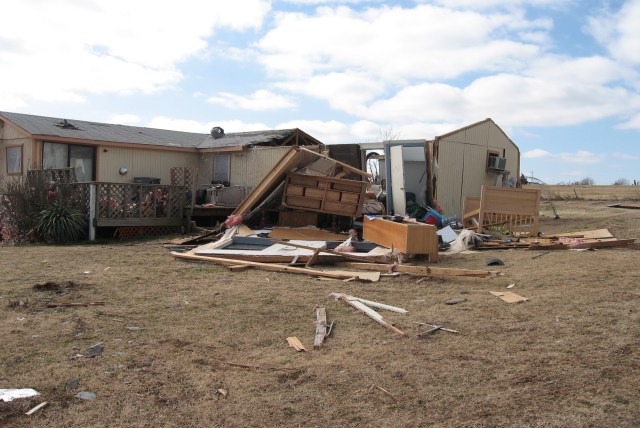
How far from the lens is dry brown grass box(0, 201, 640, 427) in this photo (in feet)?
11.2

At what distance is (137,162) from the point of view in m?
18.4

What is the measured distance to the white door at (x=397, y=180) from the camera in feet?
48.5

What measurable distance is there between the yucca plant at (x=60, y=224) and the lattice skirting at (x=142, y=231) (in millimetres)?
908

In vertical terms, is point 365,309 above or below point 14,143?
below

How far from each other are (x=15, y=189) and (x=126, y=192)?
8.04 ft

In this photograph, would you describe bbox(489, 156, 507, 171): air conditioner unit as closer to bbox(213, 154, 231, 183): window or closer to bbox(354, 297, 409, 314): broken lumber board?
bbox(213, 154, 231, 183): window

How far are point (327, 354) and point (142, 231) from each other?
414 inches

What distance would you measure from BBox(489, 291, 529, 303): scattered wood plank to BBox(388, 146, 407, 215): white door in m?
8.36

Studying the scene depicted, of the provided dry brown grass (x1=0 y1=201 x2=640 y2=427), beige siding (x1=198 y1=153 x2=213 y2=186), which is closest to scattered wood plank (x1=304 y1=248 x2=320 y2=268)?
dry brown grass (x1=0 y1=201 x2=640 y2=427)

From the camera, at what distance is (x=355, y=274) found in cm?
779

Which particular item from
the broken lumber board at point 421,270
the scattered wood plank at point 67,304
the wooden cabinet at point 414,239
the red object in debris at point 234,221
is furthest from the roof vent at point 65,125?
the scattered wood plank at point 67,304

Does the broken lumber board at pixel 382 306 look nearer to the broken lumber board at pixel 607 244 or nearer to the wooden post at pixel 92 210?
the broken lumber board at pixel 607 244

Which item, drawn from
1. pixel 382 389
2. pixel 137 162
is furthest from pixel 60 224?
pixel 382 389

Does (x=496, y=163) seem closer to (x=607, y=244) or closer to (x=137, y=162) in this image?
(x=607, y=244)
